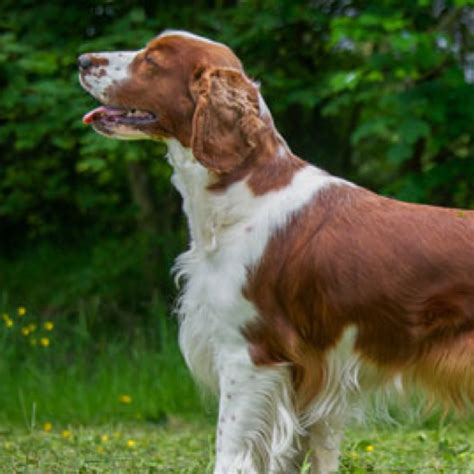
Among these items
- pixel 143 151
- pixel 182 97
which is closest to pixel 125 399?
pixel 143 151

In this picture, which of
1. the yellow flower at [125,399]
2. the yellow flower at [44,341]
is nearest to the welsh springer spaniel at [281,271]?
the yellow flower at [125,399]

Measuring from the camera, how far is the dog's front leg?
4.07m

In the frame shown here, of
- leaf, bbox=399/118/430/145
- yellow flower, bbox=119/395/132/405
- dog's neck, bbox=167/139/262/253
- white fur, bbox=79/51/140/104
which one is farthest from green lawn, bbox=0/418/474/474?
leaf, bbox=399/118/430/145

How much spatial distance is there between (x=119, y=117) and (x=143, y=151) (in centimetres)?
357

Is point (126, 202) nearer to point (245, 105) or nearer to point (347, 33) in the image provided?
point (347, 33)

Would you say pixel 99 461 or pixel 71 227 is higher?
pixel 99 461

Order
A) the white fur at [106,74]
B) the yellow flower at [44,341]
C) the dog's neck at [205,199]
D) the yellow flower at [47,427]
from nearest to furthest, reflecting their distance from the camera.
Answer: the dog's neck at [205,199], the white fur at [106,74], the yellow flower at [47,427], the yellow flower at [44,341]

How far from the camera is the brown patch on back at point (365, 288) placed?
3.99 m

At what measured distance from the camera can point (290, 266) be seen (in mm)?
4043

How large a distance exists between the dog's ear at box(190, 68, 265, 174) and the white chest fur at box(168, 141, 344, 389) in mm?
104

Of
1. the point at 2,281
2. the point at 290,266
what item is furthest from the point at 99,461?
the point at 2,281

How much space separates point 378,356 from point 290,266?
1.45ft

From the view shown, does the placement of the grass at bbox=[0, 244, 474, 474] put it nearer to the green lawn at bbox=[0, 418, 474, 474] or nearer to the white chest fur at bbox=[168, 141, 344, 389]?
the green lawn at bbox=[0, 418, 474, 474]

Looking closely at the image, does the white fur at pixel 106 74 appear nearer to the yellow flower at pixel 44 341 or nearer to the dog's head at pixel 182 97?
the dog's head at pixel 182 97
